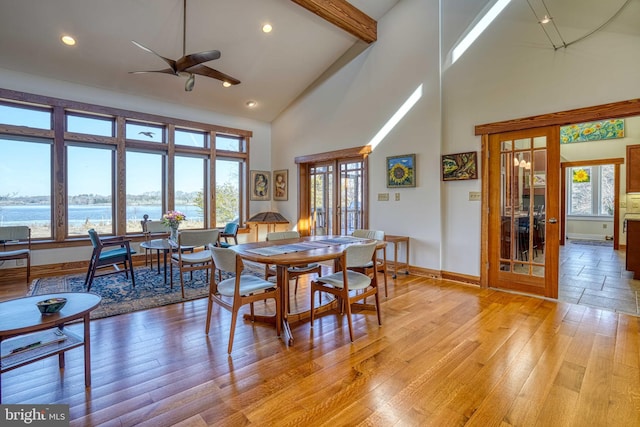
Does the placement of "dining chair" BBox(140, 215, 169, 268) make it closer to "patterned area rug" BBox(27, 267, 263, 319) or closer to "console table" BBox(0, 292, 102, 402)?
"patterned area rug" BBox(27, 267, 263, 319)

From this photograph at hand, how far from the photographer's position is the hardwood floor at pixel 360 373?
175cm

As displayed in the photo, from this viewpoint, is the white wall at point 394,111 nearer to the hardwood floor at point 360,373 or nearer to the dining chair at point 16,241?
the hardwood floor at point 360,373

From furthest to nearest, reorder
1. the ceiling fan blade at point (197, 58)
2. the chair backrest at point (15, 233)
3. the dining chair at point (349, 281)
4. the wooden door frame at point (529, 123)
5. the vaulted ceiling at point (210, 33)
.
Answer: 1. the chair backrest at point (15, 233)
2. the vaulted ceiling at point (210, 33)
3. the ceiling fan blade at point (197, 58)
4. the wooden door frame at point (529, 123)
5. the dining chair at point (349, 281)

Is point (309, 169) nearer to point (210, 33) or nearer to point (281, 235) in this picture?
point (210, 33)

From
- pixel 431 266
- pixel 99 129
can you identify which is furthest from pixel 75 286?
pixel 431 266

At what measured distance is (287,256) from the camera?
8.54ft

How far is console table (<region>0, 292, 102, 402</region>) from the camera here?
5.74 feet

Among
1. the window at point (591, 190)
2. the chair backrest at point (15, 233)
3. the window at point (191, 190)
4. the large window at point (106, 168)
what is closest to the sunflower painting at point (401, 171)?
the large window at point (106, 168)

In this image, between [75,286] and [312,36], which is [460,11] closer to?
[312,36]

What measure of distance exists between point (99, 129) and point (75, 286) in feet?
9.16

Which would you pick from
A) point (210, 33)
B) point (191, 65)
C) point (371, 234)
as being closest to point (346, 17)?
point (210, 33)

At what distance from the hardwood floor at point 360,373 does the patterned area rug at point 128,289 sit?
36cm

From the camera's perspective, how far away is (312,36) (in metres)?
5.20

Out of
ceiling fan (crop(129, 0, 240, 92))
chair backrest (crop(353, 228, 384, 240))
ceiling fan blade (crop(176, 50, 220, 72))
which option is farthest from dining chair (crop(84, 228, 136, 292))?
chair backrest (crop(353, 228, 384, 240))
